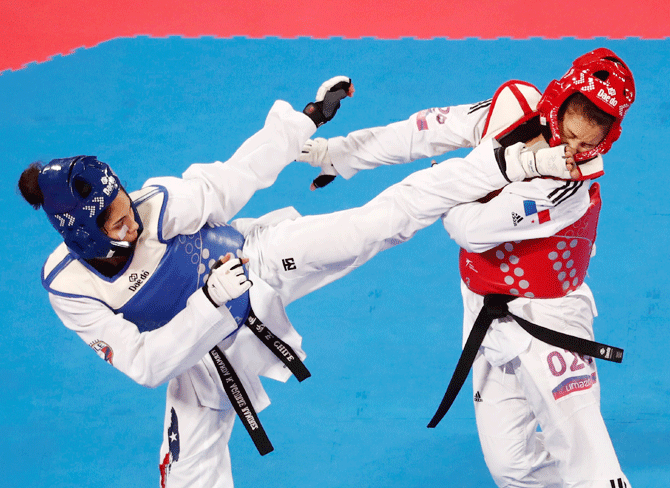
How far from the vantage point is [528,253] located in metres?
3.28

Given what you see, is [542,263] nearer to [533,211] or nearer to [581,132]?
[533,211]

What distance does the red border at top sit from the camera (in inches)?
312

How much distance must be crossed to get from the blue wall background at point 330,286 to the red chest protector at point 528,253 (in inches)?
65.0

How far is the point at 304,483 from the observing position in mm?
4453

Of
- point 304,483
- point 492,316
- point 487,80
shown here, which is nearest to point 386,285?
point 304,483

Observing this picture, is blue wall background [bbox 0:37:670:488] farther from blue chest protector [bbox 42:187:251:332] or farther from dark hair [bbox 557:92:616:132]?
dark hair [bbox 557:92:616:132]

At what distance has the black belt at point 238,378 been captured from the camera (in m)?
3.39

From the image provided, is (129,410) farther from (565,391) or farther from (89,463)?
(565,391)

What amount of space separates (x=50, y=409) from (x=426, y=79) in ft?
14.8

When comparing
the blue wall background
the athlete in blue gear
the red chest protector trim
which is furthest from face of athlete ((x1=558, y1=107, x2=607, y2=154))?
the blue wall background

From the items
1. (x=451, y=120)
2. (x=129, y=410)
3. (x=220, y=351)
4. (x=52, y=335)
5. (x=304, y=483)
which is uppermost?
(x=451, y=120)

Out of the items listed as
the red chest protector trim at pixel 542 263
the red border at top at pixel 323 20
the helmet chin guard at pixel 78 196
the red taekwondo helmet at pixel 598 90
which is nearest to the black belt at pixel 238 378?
the helmet chin guard at pixel 78 196

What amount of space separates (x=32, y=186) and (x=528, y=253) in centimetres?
205

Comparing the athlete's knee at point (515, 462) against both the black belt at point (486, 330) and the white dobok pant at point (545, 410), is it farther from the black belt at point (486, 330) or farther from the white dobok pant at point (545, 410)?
the black belt at point (486, 330)
